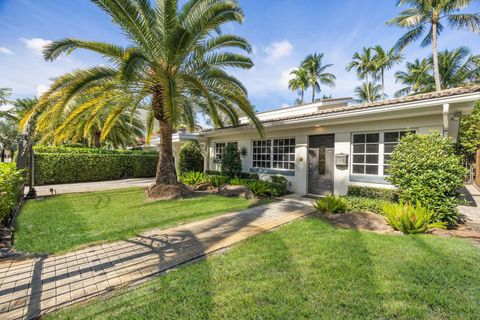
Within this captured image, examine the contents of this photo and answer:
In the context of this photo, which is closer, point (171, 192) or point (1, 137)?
point (171, 192)

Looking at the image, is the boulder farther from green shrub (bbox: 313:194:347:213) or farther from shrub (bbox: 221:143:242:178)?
green shrub (bbox: 313:194:347:213)

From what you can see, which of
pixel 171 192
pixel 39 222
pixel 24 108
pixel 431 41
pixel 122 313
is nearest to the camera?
pixel 122 313

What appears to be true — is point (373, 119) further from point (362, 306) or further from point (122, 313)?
point (122, 313)

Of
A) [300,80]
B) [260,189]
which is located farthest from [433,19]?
[260,189]

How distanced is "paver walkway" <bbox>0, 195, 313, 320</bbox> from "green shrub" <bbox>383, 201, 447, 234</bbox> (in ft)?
9.31

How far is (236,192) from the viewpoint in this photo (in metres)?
9.91

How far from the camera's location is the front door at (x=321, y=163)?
951 centimetres

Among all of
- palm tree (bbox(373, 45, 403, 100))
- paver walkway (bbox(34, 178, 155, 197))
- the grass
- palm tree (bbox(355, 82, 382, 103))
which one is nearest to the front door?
the grass

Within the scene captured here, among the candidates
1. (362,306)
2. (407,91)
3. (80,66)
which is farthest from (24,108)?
(407,91)

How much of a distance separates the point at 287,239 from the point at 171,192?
5.95 m

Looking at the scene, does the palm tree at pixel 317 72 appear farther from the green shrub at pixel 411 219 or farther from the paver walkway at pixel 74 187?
the green shrub at pixel 411 219

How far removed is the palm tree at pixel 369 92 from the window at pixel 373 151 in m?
26.8

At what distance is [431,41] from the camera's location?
18547mm

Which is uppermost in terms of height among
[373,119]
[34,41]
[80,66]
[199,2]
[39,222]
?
[199,2]
